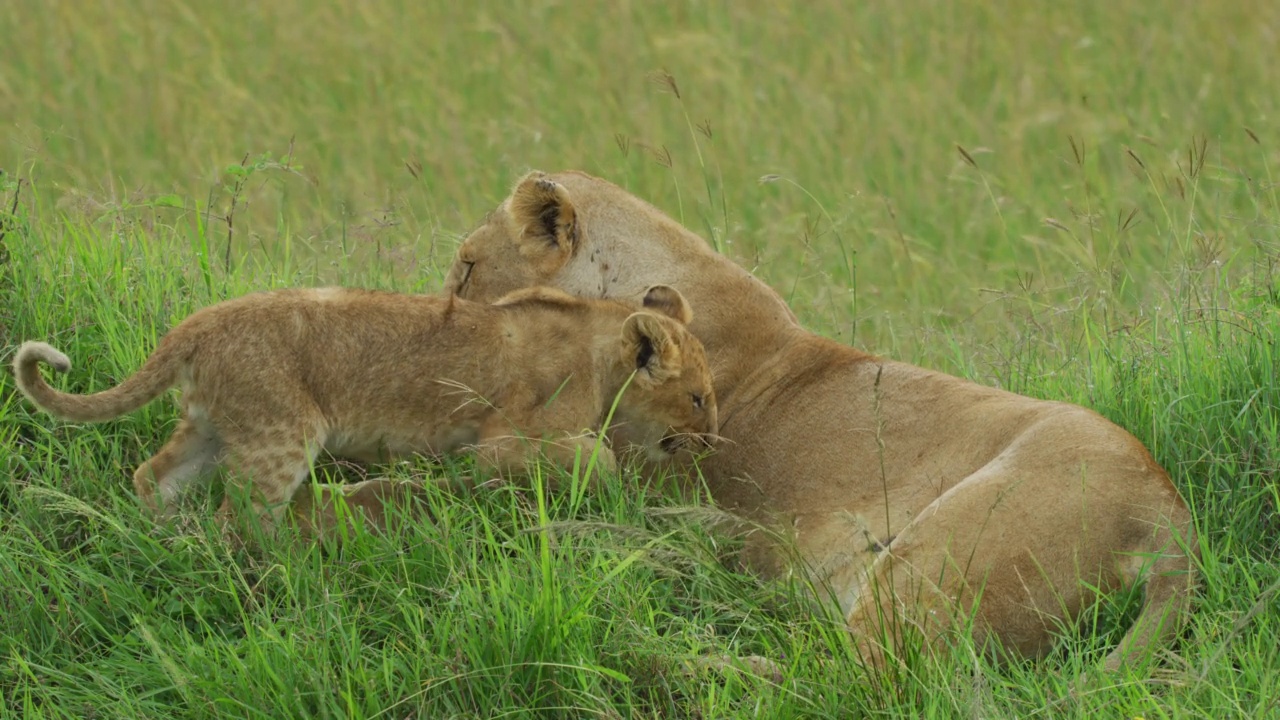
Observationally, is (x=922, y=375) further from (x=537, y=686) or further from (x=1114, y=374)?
(x=537, y=686)

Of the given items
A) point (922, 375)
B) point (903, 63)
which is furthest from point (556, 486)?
point (903, 63)

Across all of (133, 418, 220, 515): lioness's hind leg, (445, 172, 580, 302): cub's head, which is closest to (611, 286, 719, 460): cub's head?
(445, 172, 580, 302): cub's head

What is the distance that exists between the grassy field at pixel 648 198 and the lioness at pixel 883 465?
0.15 meters

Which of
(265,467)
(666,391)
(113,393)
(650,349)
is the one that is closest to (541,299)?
(650,349)

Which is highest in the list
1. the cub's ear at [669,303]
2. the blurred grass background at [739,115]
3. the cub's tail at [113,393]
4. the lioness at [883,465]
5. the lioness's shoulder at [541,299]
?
the cub's tail at [113,393]

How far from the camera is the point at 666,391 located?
4754 mm

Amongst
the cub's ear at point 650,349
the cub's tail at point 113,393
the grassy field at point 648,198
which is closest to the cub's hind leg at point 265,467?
the grassy field at point 648,198

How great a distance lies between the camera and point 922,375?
187 inches

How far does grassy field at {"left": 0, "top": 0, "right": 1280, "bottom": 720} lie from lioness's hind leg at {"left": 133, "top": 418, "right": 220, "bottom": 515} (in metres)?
0.07

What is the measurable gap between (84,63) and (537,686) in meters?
8.64

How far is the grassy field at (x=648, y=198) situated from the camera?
368 cm

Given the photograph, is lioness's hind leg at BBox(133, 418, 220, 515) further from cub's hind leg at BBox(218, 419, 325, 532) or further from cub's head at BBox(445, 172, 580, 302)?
cub's head at BBox(445, 172, 580, 302)

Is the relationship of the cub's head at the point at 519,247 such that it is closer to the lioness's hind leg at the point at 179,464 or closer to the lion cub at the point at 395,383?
the lion cub at the point at 395,383

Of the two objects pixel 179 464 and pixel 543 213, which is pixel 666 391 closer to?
pixel 543 213
